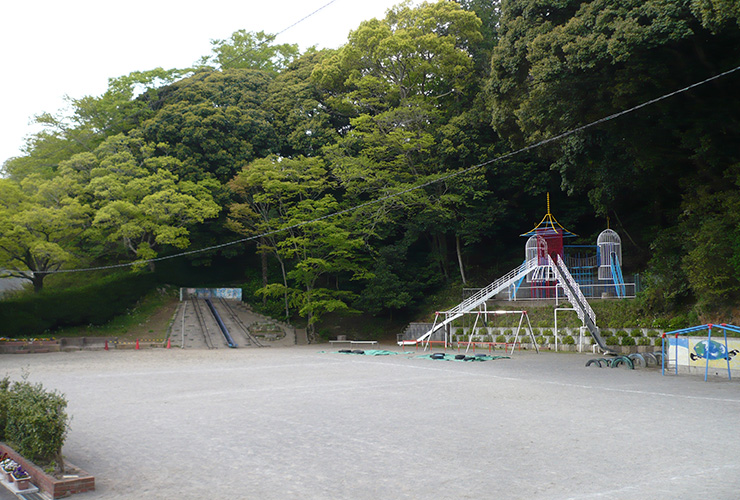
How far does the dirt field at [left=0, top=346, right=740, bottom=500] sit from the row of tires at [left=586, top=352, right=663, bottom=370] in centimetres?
164

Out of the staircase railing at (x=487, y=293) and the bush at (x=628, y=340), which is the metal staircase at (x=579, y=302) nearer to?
the bush at (x=628, y=340)

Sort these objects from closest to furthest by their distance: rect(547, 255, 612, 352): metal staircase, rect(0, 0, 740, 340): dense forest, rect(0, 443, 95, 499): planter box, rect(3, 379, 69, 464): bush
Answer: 1. rect(0, 443, 95, 499): planter box
2. rect(3, 379, 69, 464): bush
3. rect(0, 0, 740, 340): dense forest
4. rect(547, 255, 612, 352): metal staircase

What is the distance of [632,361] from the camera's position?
17125mm

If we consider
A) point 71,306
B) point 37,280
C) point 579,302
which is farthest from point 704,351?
point 37,280

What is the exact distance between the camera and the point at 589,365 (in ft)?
58.5

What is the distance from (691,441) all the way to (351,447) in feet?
14.5

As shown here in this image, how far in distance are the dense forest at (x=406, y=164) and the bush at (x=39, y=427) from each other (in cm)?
1642

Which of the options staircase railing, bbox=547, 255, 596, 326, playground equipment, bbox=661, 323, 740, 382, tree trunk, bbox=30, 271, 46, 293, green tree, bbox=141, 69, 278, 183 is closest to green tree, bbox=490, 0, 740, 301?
staircase railing, bbox=547, 255, 596, 326

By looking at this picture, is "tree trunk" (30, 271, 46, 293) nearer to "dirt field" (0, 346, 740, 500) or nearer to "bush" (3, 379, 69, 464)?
"dirt field" (0, 346, 740, 500)

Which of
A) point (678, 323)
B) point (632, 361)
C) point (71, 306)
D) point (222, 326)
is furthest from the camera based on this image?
point (222, 326)

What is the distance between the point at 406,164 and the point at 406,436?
25347 millimetres

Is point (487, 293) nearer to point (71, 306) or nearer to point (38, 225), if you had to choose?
point (71, 306)

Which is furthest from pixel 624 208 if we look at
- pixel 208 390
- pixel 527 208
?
pixel 208 390

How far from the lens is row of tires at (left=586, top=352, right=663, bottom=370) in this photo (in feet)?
56.6
